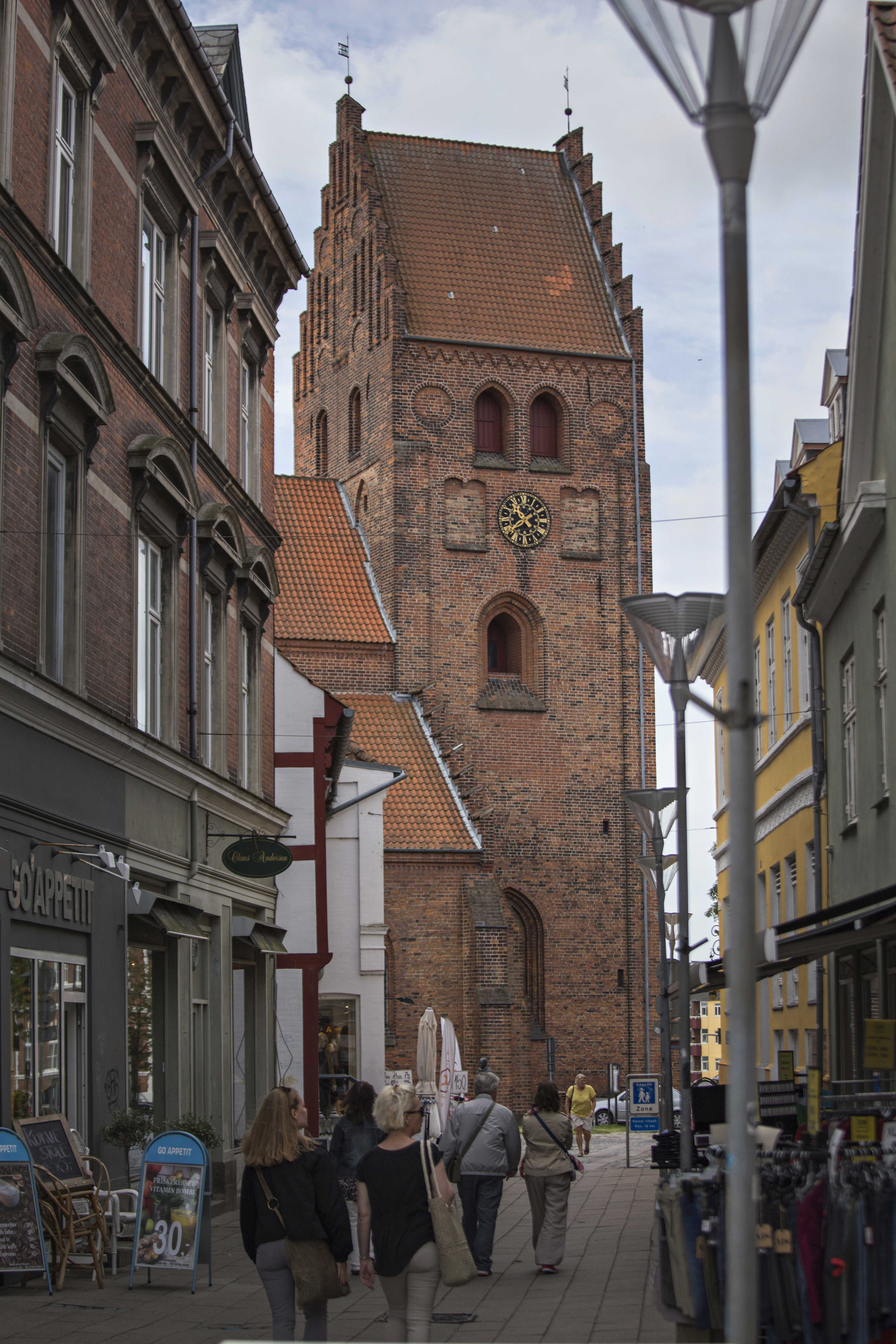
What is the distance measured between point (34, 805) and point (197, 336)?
24.8 ft

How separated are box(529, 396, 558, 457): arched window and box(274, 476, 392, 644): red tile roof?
5.31 m

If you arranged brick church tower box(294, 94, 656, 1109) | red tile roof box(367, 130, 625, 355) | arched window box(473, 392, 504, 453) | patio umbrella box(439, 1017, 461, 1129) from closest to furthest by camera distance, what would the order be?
patio umbrella box(439, 1017, 461, 1129) → brick church tower box(294, 94, 656, 1109) → arched window box(473, 392, 504, 453) → red tile roof box(367, 130, 625, 355)

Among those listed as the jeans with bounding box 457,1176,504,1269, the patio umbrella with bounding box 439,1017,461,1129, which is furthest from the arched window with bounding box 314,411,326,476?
the jeans with bounding box 457,1176,504,1269

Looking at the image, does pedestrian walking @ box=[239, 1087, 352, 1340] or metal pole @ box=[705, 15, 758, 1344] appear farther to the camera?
pedestrian walking @ box=[239, 1087, 352, 1340]

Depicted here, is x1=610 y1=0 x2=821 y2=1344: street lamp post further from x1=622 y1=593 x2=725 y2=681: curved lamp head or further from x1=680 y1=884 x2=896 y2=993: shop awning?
x1=622 y1=593 x2=725 y2=681: curved lamp head

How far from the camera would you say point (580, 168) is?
1997 inches

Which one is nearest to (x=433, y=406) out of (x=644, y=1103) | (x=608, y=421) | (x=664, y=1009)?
(x=608, y=421)

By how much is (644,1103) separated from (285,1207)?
1658 centimetres

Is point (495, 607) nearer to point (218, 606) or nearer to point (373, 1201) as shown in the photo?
point (218, 606)

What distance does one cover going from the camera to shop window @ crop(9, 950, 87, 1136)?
475 inches

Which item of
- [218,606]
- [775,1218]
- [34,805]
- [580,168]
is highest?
[580,168]

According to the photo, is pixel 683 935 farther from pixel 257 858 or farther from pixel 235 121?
pixel 235 121

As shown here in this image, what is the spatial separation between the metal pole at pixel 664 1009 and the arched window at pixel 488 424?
2588cm

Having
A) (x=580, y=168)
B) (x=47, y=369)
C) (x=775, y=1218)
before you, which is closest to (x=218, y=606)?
(x=47, y=369)
